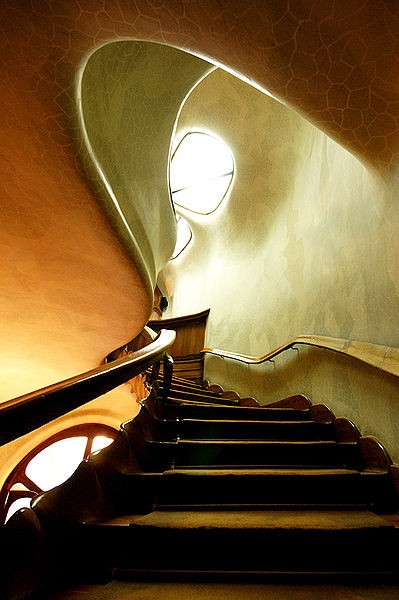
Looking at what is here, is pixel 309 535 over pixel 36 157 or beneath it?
beneath

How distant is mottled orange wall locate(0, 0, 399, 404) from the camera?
1.19 metres

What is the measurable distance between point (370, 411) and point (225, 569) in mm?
1334

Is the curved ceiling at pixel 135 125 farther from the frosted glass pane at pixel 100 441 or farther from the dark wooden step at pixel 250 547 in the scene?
the frosted glass pane at pixel 100 441

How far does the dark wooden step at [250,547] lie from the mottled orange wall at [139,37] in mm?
1663

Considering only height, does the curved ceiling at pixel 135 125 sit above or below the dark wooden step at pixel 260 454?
above

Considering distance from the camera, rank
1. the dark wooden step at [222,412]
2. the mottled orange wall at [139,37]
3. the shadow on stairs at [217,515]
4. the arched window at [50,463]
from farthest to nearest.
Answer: the arched window at [50,463], the dark wooden step at [222,412], the mottled orange wall at [139,37], the shadow on stairs at [217,515]

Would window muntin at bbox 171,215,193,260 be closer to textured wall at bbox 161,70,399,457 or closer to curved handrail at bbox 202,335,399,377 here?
textured wall at bbox 161,70,399,457

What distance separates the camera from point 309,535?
116cm

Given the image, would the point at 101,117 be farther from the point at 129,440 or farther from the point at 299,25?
the point at 129,440

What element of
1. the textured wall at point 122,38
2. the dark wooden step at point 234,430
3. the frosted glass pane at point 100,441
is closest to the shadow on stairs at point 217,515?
the dark wooden step at point 234,430

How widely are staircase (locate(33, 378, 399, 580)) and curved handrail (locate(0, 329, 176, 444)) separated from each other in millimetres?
404

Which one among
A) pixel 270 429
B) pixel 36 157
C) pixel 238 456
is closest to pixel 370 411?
pixel 270 429

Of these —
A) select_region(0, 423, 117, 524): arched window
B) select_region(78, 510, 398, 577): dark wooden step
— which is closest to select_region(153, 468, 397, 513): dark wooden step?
select_region(78, 510, 398, 577): dark wooden step

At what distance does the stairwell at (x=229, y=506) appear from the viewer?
3.65ft
